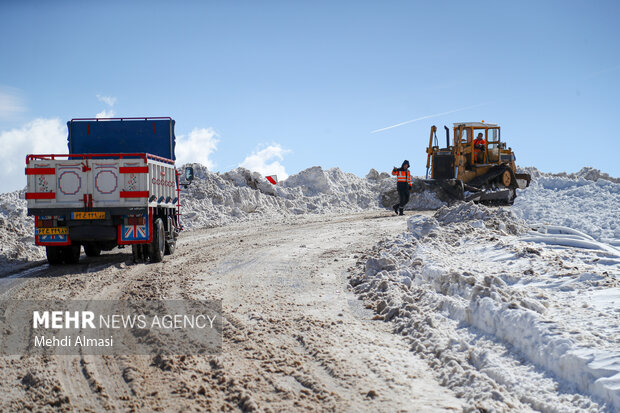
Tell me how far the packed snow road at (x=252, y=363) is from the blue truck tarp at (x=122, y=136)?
192 inches

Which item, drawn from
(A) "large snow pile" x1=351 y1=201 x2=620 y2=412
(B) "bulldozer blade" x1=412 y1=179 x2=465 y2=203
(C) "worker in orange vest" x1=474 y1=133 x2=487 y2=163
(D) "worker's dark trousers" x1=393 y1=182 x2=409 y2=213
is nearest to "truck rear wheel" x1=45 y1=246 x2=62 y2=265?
(A) "large snow pile" x1=351 y1=201 x2=620 y2=412

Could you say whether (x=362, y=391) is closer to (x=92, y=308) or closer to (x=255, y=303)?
(x=255, y=303)

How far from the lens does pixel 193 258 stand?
1216cm

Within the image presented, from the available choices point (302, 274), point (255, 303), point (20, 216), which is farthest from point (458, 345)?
point (20, 216)

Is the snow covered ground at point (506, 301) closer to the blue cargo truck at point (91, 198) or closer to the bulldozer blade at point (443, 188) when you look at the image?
the blue cargo truck at point (91, 198)

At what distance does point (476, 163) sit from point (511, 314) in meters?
20.3

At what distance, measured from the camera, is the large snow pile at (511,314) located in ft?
14.1

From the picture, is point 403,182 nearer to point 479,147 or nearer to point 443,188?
point 443,188

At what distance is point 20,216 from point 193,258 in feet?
34.6

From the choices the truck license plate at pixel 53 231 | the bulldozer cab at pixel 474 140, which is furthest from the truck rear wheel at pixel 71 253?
the bulldozer cab at pixel 474 140

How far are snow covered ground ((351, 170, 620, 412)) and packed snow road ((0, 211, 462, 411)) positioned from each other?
33cm

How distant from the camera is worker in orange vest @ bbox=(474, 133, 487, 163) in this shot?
24547 mm

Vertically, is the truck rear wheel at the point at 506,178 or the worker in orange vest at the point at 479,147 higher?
the worker in orange vest at the point at 479,147

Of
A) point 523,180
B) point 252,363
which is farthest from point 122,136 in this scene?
point 523,180
